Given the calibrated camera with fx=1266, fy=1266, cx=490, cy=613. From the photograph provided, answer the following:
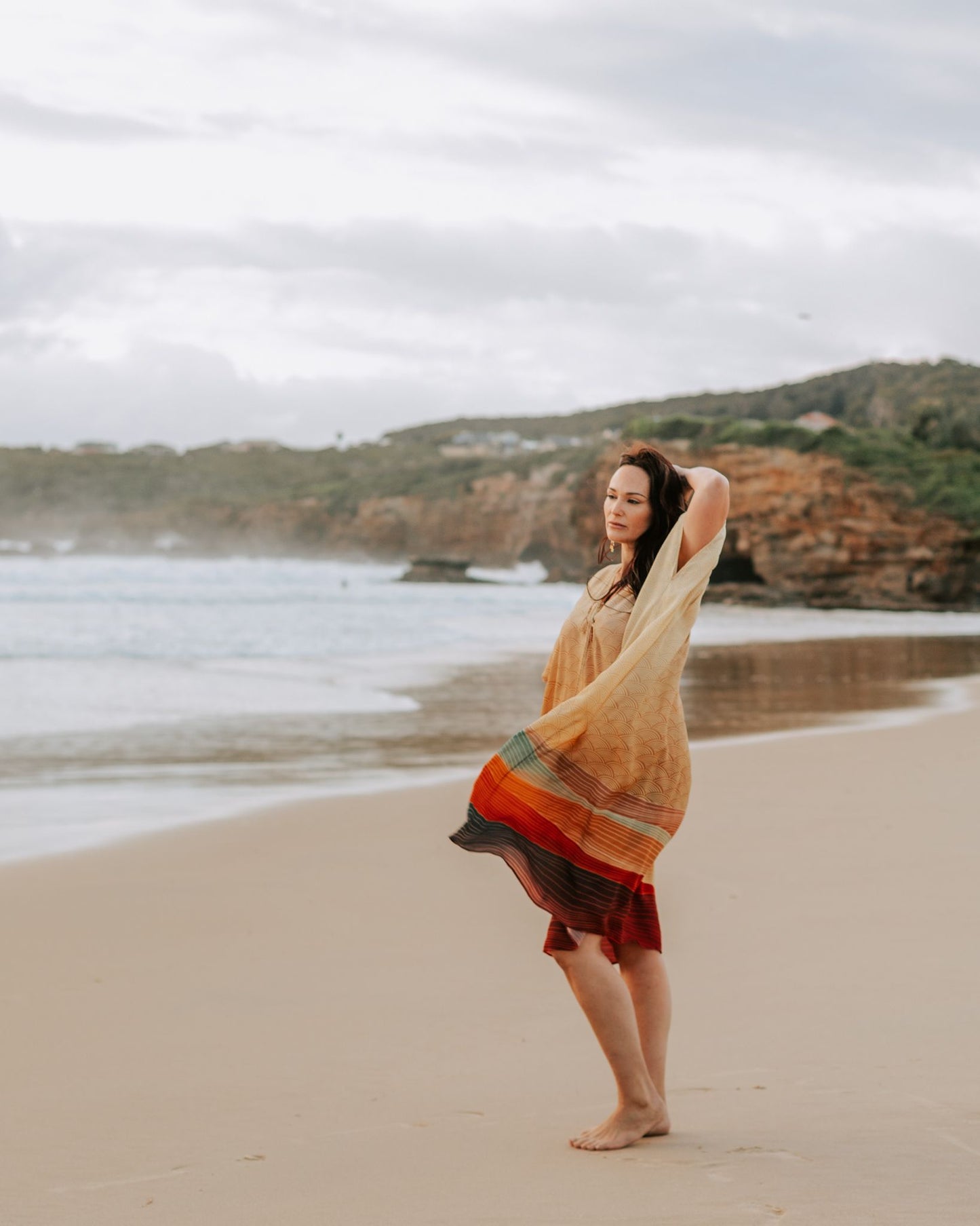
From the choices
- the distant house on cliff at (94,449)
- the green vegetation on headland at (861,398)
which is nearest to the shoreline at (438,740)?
the green vegetation on headland at (861,398)

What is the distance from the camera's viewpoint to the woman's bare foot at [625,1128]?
286 centimetres

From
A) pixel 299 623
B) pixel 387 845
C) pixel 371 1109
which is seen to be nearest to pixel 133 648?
pixel 299 623

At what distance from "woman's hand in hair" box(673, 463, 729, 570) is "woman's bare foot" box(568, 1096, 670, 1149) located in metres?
1.25

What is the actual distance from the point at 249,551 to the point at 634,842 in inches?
3808

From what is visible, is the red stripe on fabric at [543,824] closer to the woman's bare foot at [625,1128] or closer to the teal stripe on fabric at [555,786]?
the teal stripe on fabric at [555,786]

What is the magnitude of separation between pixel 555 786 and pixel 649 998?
1.99 feet

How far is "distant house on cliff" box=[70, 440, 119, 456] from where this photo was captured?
120 metres

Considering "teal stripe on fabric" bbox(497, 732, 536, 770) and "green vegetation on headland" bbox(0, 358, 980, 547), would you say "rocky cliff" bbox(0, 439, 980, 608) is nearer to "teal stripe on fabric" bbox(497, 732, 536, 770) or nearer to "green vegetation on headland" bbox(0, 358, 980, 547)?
"green vegetation on headland" bbox(0, 358, 980, 547)

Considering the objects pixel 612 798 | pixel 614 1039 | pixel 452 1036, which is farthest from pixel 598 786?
pixel 452 1036

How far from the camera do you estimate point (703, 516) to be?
2961 mm

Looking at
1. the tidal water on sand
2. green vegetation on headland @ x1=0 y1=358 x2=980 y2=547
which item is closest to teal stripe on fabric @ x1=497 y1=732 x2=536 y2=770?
the tidal water on sand

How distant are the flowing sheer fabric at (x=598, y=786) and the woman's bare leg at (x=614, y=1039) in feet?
0.17

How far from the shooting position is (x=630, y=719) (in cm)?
287

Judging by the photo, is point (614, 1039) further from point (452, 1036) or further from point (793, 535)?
point (793, 535)
